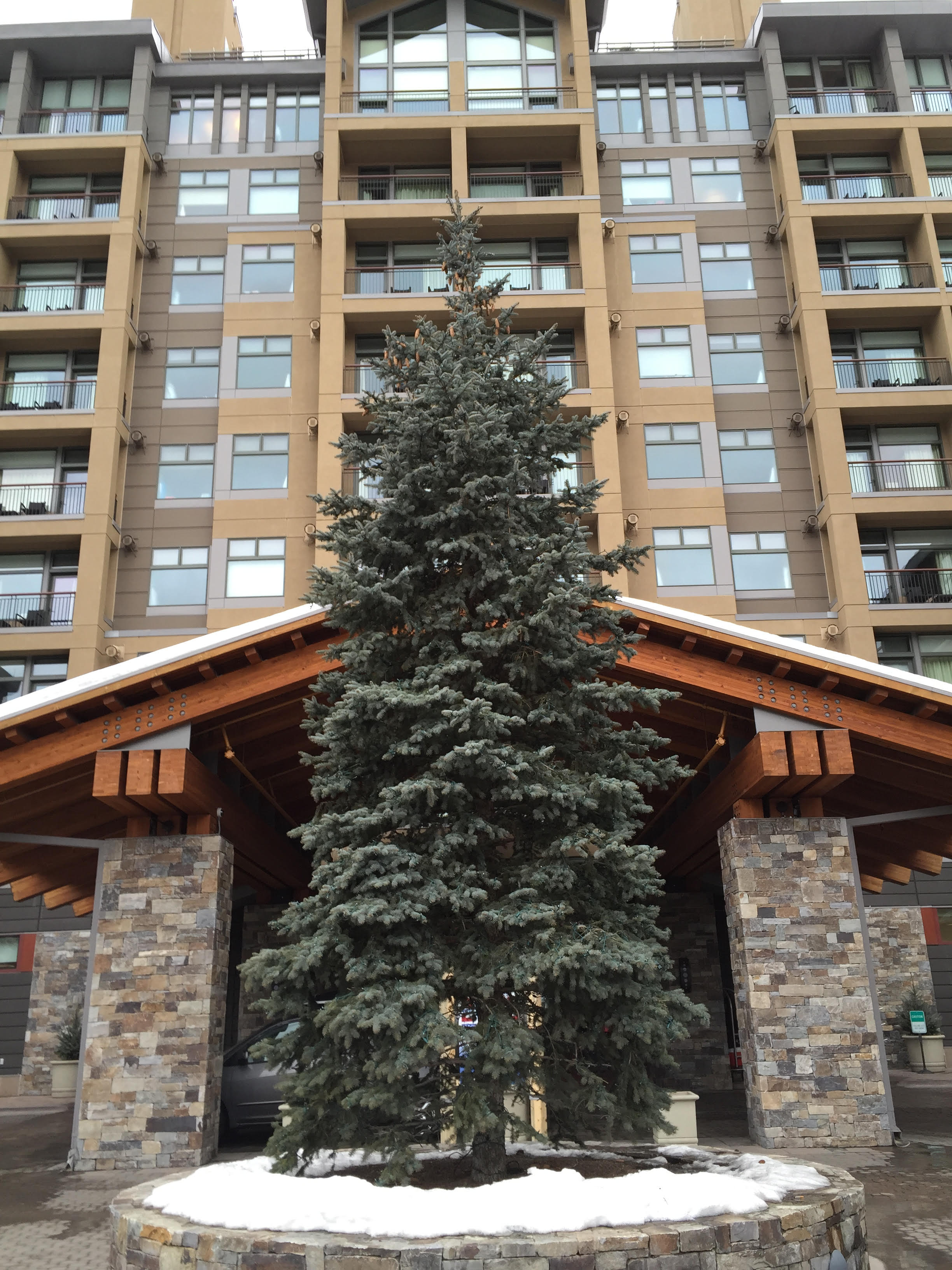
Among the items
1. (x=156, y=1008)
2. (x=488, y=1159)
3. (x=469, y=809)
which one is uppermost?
(x=469, y=809)

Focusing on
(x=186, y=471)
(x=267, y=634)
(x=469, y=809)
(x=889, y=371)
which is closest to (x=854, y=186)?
(x=889, y=371)

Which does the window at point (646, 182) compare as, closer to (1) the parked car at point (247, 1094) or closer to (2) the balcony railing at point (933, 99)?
(2) the balcony railing at point (933, 99)

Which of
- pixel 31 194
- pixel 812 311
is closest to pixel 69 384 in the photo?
pixel 31 194

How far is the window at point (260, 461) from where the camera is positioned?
26.4 metres

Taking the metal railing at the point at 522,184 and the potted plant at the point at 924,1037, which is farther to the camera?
the metal railing at the point at 522,184

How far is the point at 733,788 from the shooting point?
12789mm

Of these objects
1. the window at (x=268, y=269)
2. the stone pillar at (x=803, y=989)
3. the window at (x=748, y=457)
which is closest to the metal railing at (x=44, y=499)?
the window at (x=268, y=269)

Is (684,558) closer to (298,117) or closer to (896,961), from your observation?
(896,961)

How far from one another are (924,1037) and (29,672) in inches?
811

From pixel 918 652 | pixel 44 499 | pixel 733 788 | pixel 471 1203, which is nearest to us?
pixel 471 1203

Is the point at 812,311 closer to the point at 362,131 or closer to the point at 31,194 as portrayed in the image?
the point at 362,131

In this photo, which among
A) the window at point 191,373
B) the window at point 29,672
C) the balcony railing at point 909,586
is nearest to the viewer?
the window at point 29,672

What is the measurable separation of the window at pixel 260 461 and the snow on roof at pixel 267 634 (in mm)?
15270

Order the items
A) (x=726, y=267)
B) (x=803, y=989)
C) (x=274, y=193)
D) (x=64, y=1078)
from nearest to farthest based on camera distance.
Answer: (x=803, y=989) < (x=64, y=1078) < (x=726, y=267) < (x=274, y=193)
